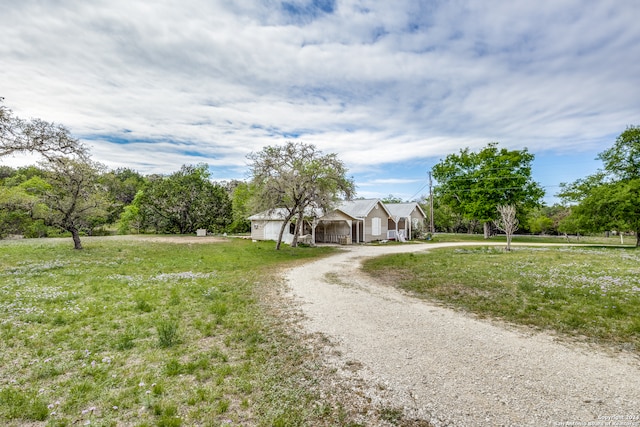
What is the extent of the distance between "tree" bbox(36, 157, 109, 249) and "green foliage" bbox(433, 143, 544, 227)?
3788 centimetres

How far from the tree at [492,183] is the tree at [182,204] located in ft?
107

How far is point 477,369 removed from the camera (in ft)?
14.7

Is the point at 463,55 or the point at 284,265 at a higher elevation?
the point at 463,55

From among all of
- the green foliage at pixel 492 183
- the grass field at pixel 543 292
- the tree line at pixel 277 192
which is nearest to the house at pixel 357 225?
the tree line at pixel 277 192

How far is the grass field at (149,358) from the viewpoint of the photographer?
142 inches

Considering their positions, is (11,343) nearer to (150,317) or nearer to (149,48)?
(150,317)

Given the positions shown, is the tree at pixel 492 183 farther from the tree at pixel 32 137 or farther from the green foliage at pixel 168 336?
the tree at pixel 32 137

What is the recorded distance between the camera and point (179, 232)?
1634 inches

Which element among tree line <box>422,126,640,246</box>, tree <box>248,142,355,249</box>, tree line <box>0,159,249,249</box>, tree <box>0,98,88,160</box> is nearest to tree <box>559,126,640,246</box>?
Answer: tree line <box>422,126,640,246</box>

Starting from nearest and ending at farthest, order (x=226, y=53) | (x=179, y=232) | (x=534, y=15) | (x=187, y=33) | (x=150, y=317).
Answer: (x=150, y=317)
(x=534, y=15)
(x=187, y=33)
(x=226, y=53)
(x=179, y=232)

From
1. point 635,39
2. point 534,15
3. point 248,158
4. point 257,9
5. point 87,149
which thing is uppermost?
point 257,9

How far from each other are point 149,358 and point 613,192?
109 feet

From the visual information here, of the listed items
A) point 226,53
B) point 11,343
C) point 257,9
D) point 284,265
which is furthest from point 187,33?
point 11,343

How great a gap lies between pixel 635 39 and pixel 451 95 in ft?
26.2
